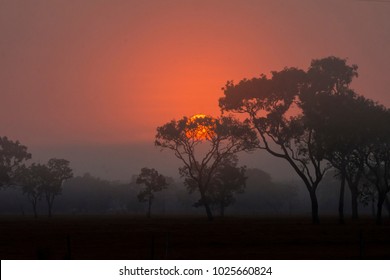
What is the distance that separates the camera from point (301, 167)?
9731 centimetres

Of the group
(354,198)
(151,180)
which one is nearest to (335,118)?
(354,198)

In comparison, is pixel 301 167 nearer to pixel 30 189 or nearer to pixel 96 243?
pixel 96 243

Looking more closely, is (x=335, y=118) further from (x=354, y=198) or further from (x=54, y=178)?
(x=54, y=178)

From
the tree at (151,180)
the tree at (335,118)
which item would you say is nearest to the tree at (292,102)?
the tree at (335,118)

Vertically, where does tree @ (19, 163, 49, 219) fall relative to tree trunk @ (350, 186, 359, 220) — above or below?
above

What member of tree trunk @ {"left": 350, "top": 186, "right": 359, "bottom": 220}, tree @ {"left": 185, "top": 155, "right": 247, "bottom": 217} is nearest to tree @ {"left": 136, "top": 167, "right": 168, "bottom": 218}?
tree @ {"left": 185, "top": 155, "right": 247, "bottom": 217}

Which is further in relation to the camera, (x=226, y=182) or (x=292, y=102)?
(x=226, y=182)

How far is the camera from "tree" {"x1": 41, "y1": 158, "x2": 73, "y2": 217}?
536 feet

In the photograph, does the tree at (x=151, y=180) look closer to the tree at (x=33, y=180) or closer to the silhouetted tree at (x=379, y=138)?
the tree at (x=33, y=180)

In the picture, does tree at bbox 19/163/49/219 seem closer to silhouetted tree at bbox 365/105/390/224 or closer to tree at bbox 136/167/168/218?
tree at bbox 136/167/168/218

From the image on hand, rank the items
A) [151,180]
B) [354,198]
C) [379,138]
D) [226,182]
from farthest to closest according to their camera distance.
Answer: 1. [151,180]
2. [226,182]
3. [354,198]
4. [379,138]

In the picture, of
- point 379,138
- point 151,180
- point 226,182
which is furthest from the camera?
point 151,180

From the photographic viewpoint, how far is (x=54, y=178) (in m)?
165
